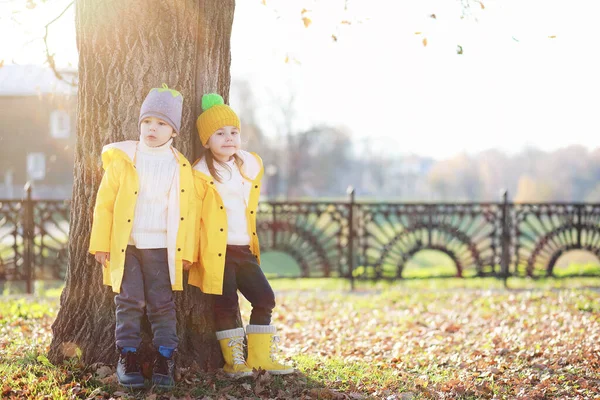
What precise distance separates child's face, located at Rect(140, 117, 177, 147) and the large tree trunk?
234mm

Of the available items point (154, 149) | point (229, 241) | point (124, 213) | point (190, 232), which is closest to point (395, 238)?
point (229, 241)

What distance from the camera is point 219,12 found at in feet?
14.2

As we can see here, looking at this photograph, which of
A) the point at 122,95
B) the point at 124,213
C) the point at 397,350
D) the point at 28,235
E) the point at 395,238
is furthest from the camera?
the point at 395,238

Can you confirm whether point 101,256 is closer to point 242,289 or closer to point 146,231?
point 146,231

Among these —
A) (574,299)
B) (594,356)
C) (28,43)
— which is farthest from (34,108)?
(594,356)

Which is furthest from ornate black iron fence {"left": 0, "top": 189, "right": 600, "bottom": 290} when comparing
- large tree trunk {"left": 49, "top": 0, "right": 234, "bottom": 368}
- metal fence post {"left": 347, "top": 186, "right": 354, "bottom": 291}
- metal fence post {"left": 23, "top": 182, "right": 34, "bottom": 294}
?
large tree trunk {"left": 49, "top": 0, "right": 234, "bottom": 368}

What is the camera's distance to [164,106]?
3.85m

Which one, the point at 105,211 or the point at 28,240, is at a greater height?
the point at 105,211

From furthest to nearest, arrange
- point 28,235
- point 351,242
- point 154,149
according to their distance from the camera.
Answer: point 351,242, point 28,235, point 154,149

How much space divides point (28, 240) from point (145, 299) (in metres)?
6.35

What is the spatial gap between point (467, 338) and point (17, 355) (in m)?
3.99

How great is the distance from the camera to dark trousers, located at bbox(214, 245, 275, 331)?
4.16 meters

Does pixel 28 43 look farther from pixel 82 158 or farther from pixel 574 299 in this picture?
pixel 574 299

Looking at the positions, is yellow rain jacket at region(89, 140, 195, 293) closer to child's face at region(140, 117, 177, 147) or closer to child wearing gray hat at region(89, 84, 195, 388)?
child wearing gray hat at region(89, 84, 195, 388)
